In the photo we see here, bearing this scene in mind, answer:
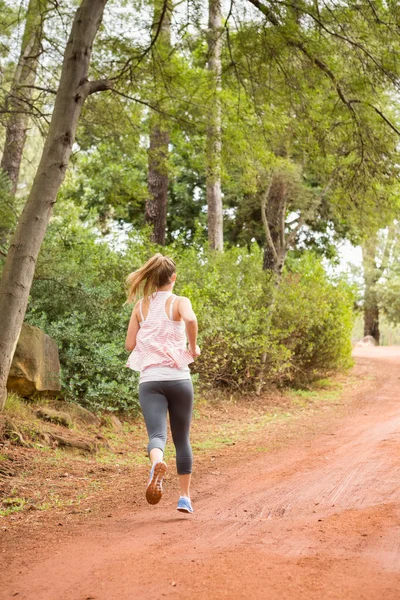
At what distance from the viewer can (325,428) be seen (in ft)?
33.2

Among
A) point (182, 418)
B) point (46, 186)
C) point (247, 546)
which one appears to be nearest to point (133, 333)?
point (182, 418)

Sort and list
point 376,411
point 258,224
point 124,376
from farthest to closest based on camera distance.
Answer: point 258,224
point 376,411
point 124,376

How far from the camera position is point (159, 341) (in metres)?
4.84

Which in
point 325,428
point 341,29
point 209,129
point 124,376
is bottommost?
point 325,428

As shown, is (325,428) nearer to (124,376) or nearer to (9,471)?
(124,376)

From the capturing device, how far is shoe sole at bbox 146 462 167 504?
4.37 metres

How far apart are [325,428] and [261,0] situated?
257 inches

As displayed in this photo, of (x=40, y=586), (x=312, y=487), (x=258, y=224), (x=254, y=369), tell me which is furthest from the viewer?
(x=258, y=224)

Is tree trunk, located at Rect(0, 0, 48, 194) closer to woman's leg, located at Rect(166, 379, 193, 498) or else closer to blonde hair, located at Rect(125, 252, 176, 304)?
blonde hair, located at Rect(125, 252, 176, 304)

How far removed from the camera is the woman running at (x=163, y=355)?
15.7 ft

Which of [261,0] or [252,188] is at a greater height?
[261,0]

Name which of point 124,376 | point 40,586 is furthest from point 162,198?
point 40,586

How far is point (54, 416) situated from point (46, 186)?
2.97m

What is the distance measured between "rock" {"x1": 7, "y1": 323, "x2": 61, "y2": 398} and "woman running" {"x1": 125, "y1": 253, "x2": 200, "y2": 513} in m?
3.39
